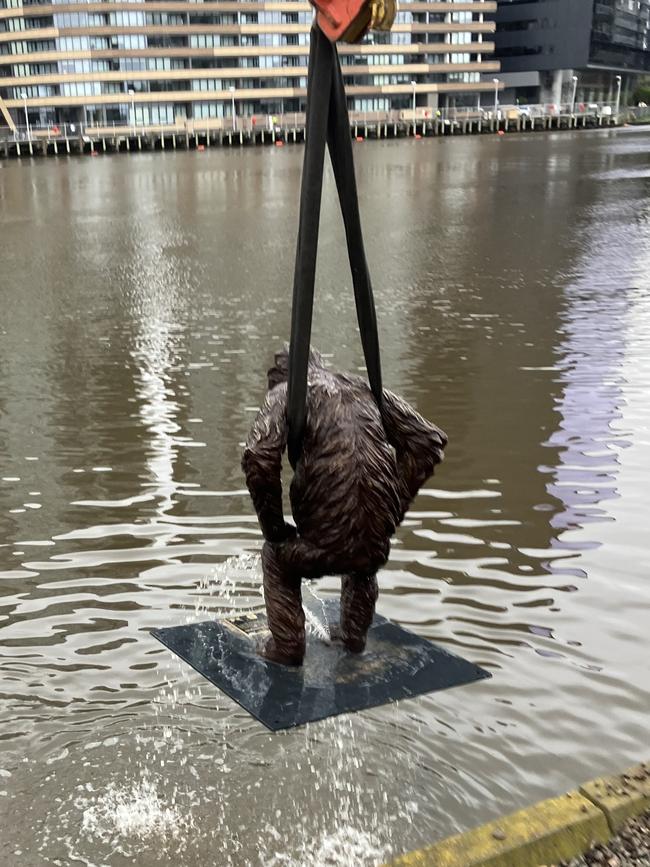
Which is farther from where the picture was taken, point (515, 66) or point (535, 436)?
point (515, 66)

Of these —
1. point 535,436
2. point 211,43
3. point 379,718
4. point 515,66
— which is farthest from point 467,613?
point 515,66

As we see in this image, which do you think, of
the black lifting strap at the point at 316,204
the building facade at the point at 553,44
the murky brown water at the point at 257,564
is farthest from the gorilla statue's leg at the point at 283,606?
the building facade at the point at 553,44

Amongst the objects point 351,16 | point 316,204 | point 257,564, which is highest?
point 351,16

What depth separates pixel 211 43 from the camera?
108 m

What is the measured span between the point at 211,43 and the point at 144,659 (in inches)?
4402

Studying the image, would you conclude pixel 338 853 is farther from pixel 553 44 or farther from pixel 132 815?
pixel 553 44

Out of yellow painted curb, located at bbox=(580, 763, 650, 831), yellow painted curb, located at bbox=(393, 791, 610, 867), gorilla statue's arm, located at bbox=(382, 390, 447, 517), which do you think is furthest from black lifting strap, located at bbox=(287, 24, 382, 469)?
yellow painted curb, located at bbox=(580, 763, 650, 831)

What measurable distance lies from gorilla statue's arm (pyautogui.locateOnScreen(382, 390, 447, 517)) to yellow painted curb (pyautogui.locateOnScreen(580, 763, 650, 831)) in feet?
4.80

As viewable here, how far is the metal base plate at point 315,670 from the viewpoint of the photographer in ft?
14.8

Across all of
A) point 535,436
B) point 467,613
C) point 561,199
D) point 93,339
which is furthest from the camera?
point 561,199

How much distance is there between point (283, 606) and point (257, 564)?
192 centimetres

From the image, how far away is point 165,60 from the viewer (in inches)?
4183

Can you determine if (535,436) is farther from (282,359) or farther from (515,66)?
(515,66)

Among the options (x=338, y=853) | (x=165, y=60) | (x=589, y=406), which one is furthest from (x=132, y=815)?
(x=165, y=60)
